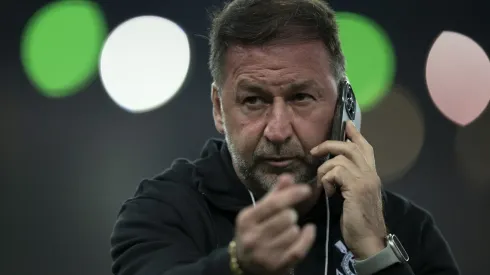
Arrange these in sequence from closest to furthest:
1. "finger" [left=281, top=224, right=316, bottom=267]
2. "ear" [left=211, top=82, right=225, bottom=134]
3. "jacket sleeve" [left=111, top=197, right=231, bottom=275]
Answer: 1. "finger" [left=281, top=224, right=316, bottom=267]
2. "jacket sleeve" [left=111, top=197, right=231, bottom=275]
3. "ear" [left=211, top=82, right=225, bottom=134]

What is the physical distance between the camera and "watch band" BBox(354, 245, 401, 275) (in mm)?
1115

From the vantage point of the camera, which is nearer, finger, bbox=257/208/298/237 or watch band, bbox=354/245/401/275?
finger, bbox=257/208/298/237

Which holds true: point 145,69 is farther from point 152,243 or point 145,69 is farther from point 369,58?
point 152,243

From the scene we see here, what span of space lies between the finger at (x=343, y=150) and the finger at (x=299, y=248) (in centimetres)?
48

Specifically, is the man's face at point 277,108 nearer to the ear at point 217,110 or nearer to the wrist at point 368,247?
the ear at point 217,110

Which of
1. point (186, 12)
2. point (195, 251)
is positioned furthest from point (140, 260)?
point (186, 12)

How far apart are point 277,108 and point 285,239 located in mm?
504

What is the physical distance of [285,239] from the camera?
75 centimetres

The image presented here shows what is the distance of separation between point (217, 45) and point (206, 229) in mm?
416

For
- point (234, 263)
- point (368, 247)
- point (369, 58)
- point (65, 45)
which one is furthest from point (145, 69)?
point (234, 263)

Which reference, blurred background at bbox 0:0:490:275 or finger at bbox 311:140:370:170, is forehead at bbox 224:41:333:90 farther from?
blurred background at bbox 0:0:490:275

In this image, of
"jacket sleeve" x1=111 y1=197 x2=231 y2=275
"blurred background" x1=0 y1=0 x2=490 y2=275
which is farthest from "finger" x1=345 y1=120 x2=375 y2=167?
"blurred background" x1=0 y1=0 x2=490 y2=275

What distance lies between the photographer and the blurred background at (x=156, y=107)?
271cm

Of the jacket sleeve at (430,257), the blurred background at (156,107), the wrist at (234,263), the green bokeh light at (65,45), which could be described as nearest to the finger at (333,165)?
the jacket sleeve at (430,257)
